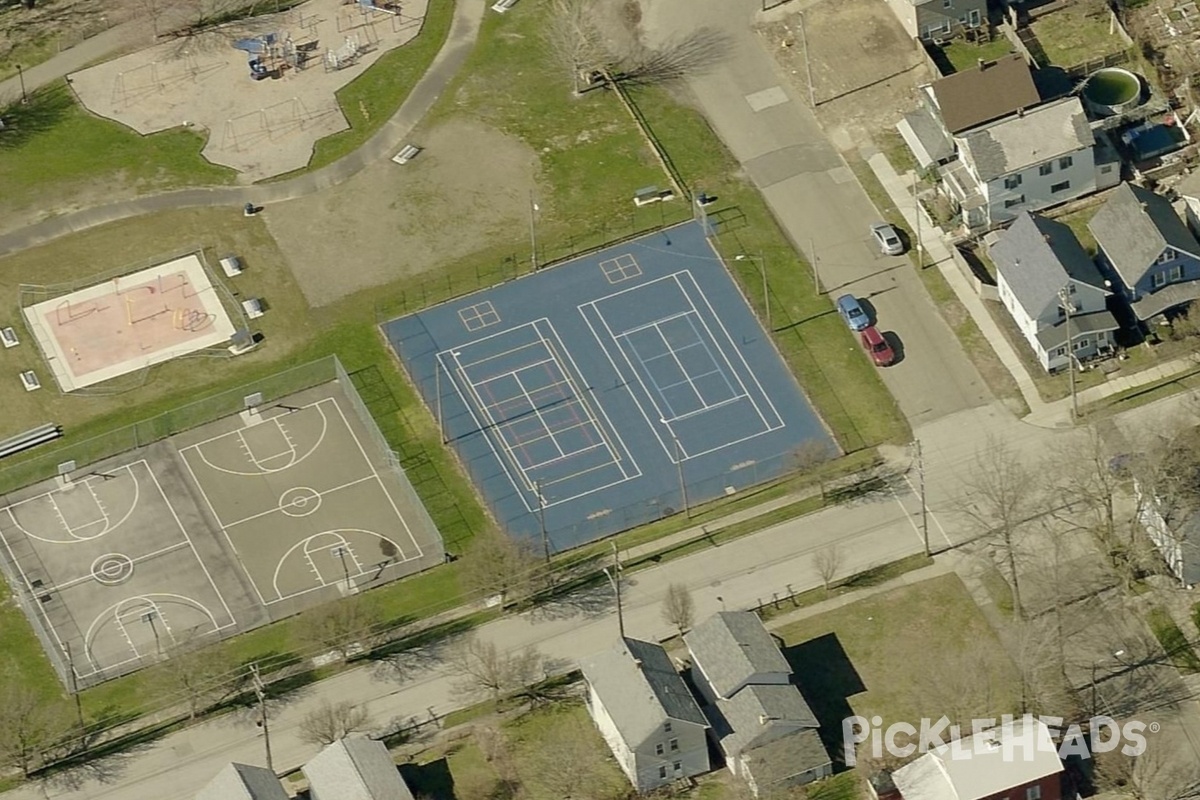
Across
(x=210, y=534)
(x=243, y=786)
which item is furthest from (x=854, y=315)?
(x=243, y=786)

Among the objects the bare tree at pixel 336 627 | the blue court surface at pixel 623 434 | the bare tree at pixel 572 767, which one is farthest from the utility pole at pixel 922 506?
the bare tree at pixel 336 627

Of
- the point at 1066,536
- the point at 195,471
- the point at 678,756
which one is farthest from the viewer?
the point at 195,471

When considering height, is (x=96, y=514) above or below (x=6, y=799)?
above

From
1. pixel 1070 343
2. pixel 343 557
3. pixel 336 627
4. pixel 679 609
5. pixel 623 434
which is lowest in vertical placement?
pixel 679 609

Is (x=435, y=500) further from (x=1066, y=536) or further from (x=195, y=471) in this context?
(x=1066, y=536)

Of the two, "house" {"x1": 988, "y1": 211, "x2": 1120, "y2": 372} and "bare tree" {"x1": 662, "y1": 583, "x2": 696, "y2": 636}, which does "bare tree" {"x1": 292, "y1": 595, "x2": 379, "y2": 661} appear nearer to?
"bare tree" {"x1": 662, "y1": 583, "x2": 696, "y2": 636}

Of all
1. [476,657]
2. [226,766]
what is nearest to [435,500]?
[476,657]

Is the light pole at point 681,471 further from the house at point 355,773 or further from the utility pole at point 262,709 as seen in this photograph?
the utility pole at point 262,709

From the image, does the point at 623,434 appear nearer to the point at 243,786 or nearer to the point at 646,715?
the point at 646,715
